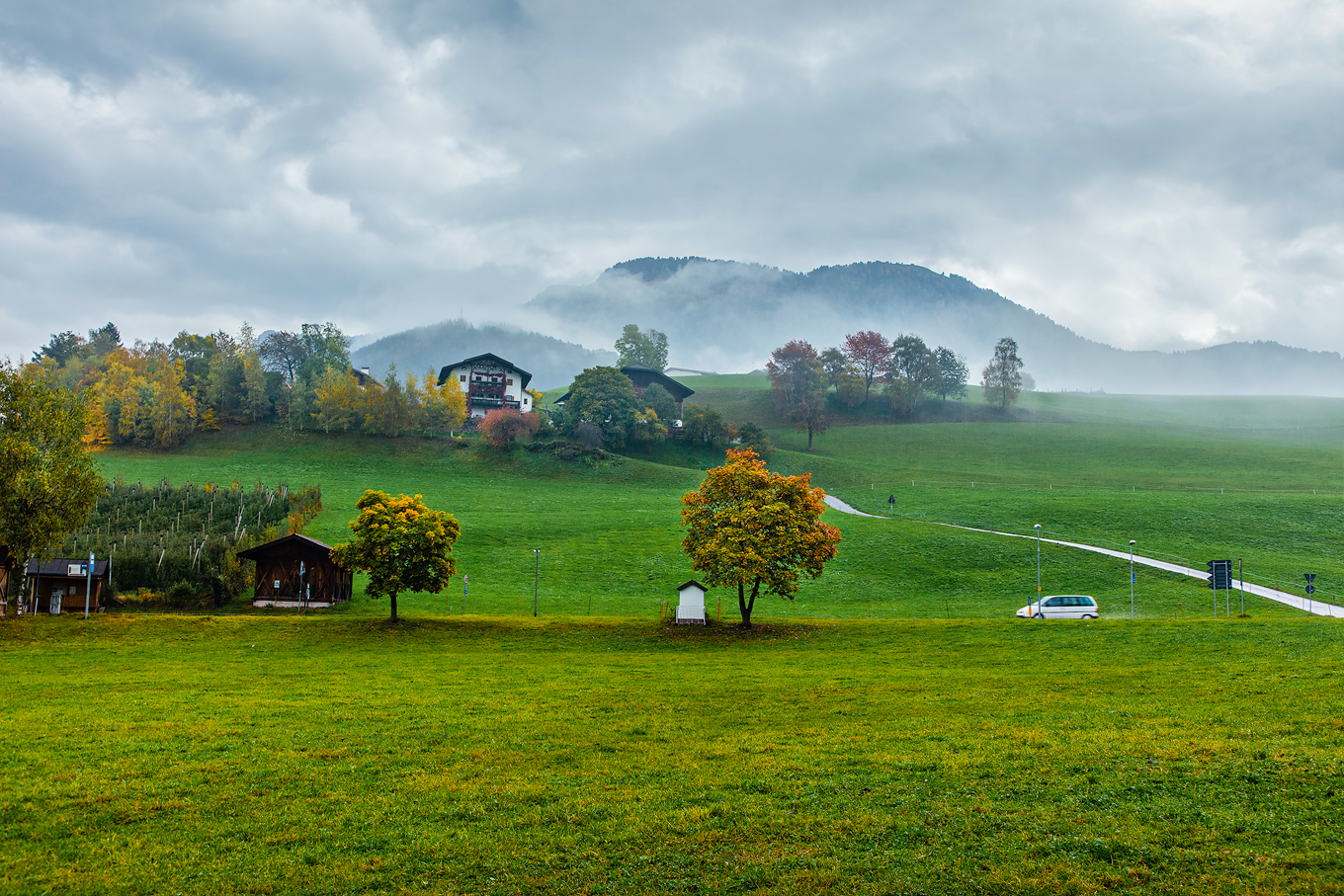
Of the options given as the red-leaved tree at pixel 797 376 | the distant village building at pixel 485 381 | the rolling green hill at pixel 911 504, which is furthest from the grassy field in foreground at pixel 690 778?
the red-leaved tree at pixel 797 376

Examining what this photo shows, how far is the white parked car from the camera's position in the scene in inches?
1617

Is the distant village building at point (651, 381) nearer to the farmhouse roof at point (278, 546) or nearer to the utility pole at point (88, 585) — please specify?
the farmhouse roof at point (278, 546)

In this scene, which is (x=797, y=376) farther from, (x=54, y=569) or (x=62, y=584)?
(x=54, y=569)

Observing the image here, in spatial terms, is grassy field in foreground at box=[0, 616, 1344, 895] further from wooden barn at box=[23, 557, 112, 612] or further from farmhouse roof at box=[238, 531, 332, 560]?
farmhouse roof at box=[238, 531, 332, 560]

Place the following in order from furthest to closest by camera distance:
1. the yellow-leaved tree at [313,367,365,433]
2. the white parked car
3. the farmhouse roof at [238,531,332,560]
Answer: the yellow-leaved tree at [313,367,365,433]
the farmhouse roof at [238,531,332,560]
the white parked car

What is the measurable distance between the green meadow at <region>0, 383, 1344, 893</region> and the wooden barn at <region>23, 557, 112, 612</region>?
6145 millimetres

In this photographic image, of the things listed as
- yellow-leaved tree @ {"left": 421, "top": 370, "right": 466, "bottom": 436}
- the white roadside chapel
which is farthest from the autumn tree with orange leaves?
yellow-leaved tree @ {"left": 421, "top": 370, "right": 466, "bottom": 436}

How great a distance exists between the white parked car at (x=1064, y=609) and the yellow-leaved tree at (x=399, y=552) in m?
33.4

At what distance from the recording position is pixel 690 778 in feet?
47.7

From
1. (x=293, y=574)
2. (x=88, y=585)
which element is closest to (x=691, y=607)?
(x=293, y=574)

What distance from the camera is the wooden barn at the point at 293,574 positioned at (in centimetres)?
4734

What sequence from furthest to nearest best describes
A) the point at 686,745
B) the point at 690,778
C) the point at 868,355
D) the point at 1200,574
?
the point at 868,355, the point at 1200,574, the point at 686,745, the point at 690,778

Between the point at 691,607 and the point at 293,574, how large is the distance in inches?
1068

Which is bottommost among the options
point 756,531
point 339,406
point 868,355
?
point 756,531
